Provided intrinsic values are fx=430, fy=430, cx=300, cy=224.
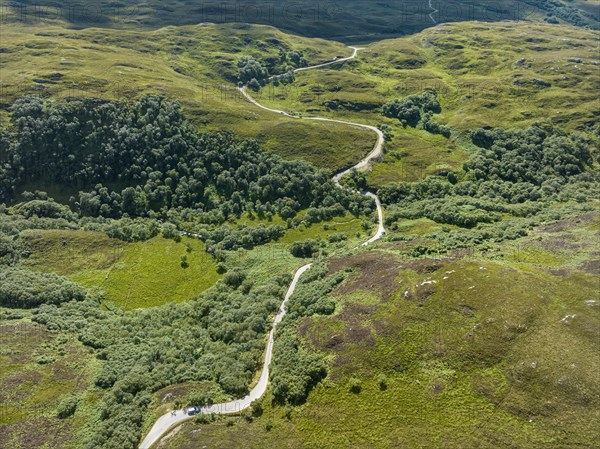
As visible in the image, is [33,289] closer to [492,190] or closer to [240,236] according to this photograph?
[240,236]

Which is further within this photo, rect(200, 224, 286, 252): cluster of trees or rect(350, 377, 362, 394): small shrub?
rect(200, 224, 286, 252): cluster of trees

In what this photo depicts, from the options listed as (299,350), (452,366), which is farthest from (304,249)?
(452,366)

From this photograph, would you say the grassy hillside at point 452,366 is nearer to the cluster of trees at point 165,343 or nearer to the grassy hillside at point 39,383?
the cluster of trees at point 165,343

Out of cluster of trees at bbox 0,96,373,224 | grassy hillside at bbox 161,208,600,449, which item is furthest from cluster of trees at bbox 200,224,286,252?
grassy hillside at bbox 161,208,600,449

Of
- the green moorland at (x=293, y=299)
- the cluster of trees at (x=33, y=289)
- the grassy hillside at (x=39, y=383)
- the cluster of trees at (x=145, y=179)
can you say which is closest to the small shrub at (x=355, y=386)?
the green moorland at (x=293, y=299)

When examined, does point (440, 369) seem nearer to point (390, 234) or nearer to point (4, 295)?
point (390, 234)

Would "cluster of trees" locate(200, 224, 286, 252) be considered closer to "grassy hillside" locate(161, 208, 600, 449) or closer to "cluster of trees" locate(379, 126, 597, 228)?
"cluster of trees" locate(379, 126, 597, 228)
